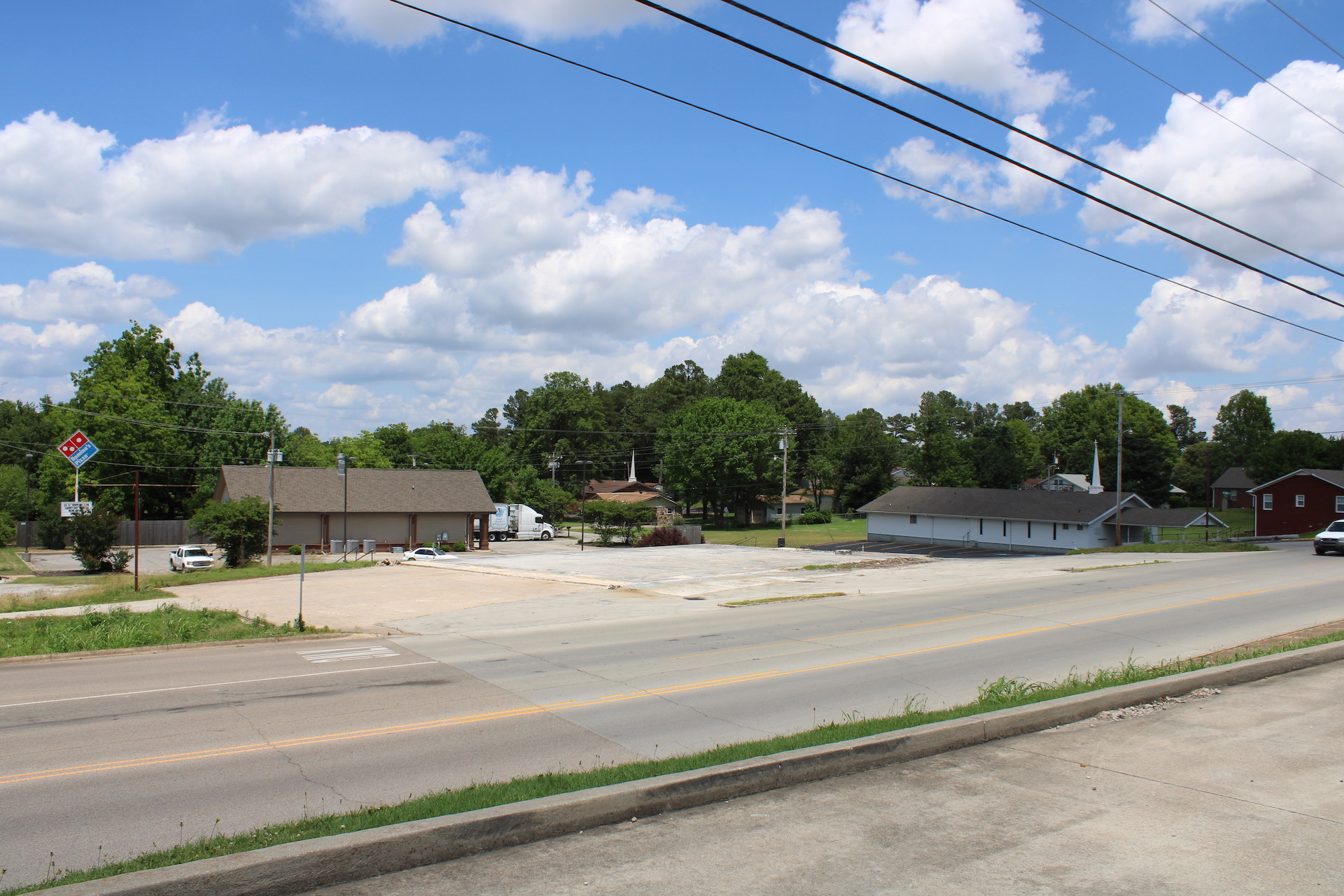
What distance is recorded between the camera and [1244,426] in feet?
393

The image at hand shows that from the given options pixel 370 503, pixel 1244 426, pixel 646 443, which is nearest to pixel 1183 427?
pixel 1244 426

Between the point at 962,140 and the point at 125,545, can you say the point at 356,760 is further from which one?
the point at 125,545

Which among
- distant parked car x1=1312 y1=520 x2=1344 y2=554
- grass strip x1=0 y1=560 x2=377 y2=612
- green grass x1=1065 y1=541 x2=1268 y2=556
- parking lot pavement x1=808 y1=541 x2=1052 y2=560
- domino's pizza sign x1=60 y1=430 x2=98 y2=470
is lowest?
parking lot pavement x1=808 y1=541 x2=1052 y2=560

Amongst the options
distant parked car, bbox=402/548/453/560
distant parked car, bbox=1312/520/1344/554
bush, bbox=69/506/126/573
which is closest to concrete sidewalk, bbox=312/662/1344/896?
distant parked car, bbox=1312/520/1344/554

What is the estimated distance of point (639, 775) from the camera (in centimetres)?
708

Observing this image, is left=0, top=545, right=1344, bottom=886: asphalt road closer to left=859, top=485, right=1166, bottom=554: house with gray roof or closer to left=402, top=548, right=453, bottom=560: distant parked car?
left=402, top=548, right=453, bottom=560: distant parked car

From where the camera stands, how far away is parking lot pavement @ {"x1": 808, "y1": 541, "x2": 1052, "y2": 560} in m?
58.2

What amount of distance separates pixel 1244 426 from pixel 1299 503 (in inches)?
2404

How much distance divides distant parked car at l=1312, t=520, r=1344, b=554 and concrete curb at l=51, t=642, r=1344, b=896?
36.8 m

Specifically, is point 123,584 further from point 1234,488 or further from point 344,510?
point 1234,488

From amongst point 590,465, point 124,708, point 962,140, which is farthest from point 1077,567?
point 590,465

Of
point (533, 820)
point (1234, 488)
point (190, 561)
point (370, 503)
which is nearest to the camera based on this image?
point (533, 820)

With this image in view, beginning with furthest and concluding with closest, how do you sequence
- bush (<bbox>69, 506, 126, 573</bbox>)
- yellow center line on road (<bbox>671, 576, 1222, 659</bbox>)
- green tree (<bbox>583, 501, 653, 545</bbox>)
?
1. green tree (<bbox>583, 501, 653, 545</bbox>)
2. bush (<bbox>69, 506, 126, 573</bbox>)
3. yellow center line on road (<bbox>671, 576, 1222, 659</bbox>)

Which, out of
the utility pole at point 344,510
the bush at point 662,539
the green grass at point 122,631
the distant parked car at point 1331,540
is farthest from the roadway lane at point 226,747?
the bush at point 662,539
